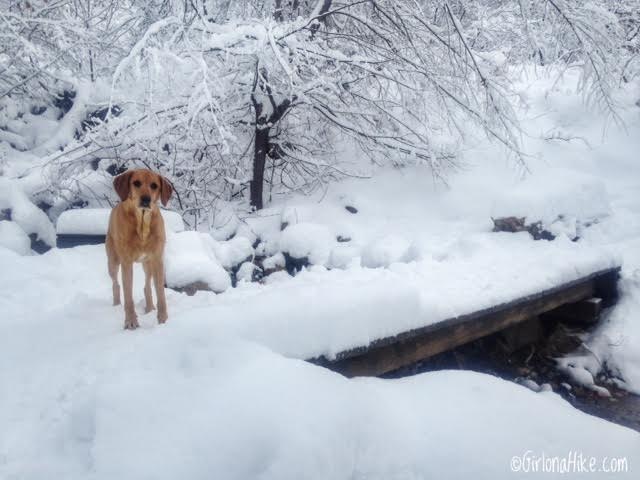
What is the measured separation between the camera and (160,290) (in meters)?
2.79

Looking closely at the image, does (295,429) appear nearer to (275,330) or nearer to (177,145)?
(275,330)

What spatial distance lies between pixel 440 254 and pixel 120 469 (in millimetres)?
4647

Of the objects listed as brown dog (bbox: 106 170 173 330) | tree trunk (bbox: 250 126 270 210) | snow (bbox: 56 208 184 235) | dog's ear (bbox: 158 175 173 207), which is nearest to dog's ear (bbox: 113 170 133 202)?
brown dog (bbox: 106 170 173 330)

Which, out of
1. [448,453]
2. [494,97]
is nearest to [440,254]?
[494,97]

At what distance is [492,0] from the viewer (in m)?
7.30

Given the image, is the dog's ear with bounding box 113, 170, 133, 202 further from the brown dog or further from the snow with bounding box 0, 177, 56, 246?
the snow with bounding box 0, 177, 56, 246

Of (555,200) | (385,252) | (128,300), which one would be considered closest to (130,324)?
(128,300)

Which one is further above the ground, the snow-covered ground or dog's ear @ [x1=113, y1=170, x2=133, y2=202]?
dog's ear @ [x1=113, y1=170, x2=133, y2=202]

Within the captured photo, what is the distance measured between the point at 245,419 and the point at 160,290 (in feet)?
5.06

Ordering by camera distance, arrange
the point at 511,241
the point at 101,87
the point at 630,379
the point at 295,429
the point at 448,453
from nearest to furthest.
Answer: the point at 295,429
the point at 448,453
the point at 630,379
the point at 511,241
the point at 101,87

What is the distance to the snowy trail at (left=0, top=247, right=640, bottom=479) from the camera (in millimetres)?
1391


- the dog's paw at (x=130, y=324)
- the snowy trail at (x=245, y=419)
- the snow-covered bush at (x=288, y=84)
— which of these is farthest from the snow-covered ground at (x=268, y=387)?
the snow-covered bush at (x=288, y=84)

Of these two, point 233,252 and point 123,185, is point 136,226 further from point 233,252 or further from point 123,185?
point 233,252

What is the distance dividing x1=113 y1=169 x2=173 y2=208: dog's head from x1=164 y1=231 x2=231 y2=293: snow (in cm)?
151
